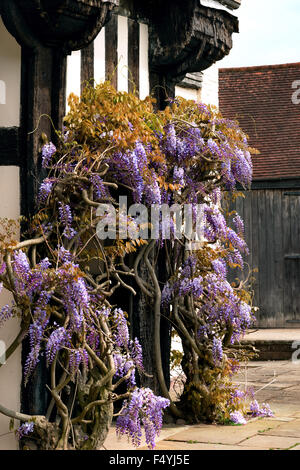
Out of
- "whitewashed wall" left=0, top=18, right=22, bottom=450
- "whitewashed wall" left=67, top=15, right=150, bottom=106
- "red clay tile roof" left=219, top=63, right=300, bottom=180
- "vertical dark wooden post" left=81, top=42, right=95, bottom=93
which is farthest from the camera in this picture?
"red clay tile roof" left=219, top=63, right=300, bottom=180

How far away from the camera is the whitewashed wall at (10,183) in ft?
16.4

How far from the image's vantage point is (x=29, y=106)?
5.16 m

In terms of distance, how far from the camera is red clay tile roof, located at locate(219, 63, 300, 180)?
43.6 ft

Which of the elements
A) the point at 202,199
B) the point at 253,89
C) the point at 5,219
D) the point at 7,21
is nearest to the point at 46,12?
the point at 7,21

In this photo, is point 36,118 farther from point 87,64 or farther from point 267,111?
point 267,111

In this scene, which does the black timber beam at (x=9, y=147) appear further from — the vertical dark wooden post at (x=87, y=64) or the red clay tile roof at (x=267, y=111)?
the red clay tile roof at (x=267, y=111)

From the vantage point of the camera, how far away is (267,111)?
14320 millimetres

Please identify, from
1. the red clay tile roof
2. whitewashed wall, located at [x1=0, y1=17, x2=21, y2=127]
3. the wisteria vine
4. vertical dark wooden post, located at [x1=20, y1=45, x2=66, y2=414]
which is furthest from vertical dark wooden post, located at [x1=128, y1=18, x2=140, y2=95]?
the red clay tile roof

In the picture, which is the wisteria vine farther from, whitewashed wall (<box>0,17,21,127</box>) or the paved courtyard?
whitewashed wall (<box>0,17,21,127</box>)

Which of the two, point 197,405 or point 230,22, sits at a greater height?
point 230,22

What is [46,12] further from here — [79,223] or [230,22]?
[230,22]

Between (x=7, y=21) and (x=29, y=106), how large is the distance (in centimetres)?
A: 53

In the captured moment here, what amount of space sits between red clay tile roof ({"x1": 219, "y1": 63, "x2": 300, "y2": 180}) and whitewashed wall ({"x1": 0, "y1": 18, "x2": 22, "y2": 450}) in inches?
327

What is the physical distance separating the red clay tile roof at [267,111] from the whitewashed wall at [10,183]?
829cm
